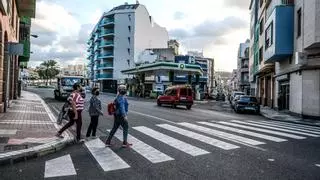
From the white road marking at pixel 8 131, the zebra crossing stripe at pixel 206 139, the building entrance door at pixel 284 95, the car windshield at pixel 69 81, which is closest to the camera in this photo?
the zebra crossing stripe at pixel 206 139

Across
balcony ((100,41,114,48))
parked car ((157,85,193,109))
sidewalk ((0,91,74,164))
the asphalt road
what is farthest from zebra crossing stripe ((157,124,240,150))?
balcony ((100,41,114,48))

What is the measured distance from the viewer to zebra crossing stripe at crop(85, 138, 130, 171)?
8195 millimetres

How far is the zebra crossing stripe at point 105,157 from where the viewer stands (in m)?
8.20

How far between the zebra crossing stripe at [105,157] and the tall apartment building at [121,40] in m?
83.0

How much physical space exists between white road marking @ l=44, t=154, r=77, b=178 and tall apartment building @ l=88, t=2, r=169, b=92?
280ft

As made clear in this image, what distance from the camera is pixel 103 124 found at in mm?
17219

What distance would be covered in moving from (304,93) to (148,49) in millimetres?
72218

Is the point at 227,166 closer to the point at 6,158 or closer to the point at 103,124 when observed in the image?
the point at 6,158

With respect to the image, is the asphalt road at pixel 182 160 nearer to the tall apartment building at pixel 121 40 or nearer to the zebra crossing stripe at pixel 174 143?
the zebra crossing stripe at pixel 174 143

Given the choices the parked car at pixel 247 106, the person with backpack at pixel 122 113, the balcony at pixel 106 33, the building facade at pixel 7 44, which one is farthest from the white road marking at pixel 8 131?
the balcony at pixel 106 33

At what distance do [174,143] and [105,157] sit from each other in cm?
287

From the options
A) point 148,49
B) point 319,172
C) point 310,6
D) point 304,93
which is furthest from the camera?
point 148,49

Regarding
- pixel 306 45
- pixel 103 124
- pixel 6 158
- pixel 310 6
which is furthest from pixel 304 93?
pixel 6 158

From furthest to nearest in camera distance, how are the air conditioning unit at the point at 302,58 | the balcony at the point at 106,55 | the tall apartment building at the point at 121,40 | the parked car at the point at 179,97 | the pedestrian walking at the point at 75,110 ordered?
the balcony at the point at 106,55
the tall apartment building at the point at 121,40
the parked car at the point at 179,97
the air conditioning unit at the point at 302,58
the pedestrian walking at the point at 75,110
